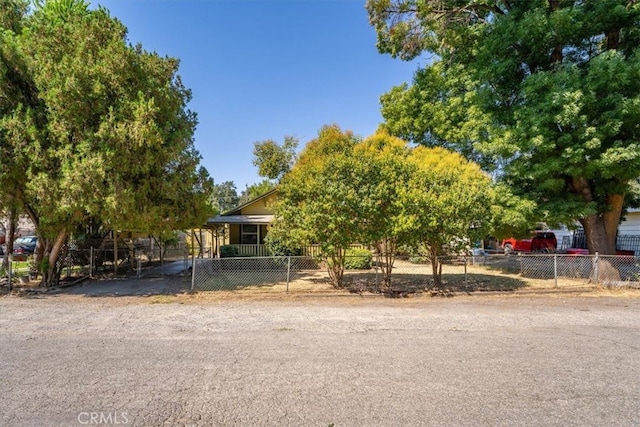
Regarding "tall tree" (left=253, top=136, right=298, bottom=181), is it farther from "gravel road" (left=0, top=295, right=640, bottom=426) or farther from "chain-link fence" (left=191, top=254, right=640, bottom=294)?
"gravel road" (left=0, top=295, right=640, bottom=426)

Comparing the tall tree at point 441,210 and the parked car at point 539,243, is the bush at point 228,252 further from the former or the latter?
the parked car at point 539,243

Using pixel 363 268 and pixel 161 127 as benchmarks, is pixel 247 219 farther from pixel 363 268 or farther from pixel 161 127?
pixel 161 127

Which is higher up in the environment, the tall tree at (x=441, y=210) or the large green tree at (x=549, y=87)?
the large green tree at (x=549, y=87)

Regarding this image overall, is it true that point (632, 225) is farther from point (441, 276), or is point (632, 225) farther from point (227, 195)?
point (227, 195)

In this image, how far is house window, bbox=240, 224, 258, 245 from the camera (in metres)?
19.4

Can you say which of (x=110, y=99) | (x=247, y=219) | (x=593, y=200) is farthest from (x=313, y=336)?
(x=247, y=219)

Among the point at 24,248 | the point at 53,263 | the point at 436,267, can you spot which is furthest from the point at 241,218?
the point at 24,248

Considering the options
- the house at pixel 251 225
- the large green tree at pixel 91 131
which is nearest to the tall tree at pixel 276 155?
the house at pixel 251 225

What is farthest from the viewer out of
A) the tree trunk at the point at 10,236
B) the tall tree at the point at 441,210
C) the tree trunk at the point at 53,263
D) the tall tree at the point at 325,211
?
the tree trunk at the point at 10,236

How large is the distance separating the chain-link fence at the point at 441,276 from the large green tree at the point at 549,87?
118 centimetres

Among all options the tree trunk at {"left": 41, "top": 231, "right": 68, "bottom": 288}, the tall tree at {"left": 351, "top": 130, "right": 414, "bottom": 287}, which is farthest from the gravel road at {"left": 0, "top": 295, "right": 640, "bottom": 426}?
the tree trunk at {"left": 41, "top": 231, "right": 68, "bottom": 288}

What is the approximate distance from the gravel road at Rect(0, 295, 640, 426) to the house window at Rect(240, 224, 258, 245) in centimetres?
1139

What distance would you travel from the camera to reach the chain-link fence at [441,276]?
35.6 ft

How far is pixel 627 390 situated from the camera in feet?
12.6
